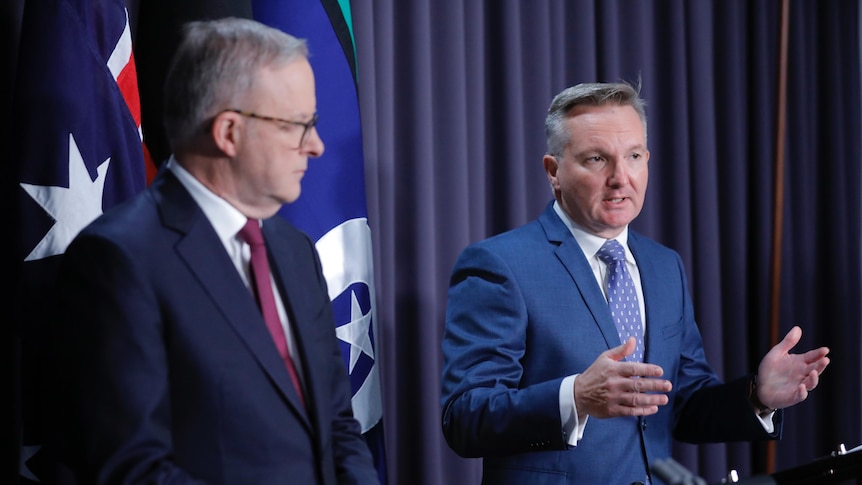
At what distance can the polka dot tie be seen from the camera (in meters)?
2.19

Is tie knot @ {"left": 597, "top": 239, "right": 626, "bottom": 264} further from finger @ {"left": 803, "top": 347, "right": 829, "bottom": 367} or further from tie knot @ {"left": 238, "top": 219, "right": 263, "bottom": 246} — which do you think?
tie knot @ {"left": 238, "top": 219, "right": 263, "bottom": 246}

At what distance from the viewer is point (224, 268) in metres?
1.38

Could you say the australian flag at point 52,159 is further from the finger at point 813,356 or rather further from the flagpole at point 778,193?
the flagpole at point 778,193

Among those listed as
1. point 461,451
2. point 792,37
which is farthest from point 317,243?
point 792,37

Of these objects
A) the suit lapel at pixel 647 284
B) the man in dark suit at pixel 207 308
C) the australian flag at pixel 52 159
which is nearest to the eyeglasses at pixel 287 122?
the man in dark suit at pixel 207 308

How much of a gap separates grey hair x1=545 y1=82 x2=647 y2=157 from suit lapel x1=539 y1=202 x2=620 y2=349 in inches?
7.4

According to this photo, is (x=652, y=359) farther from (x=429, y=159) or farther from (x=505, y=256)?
(x=429, y=159)

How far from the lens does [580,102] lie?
2246 mm

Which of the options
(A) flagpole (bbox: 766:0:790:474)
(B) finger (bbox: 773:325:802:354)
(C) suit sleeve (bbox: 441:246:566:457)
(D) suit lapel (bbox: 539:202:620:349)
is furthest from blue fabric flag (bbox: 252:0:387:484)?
(A) flagpole (bbox: 766:0:790:474)

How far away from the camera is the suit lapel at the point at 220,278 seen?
53.4 inches

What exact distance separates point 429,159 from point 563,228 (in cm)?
60

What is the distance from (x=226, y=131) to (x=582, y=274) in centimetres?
106

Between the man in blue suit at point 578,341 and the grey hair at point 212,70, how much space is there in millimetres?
890

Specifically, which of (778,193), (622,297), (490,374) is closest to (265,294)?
(490,374)
